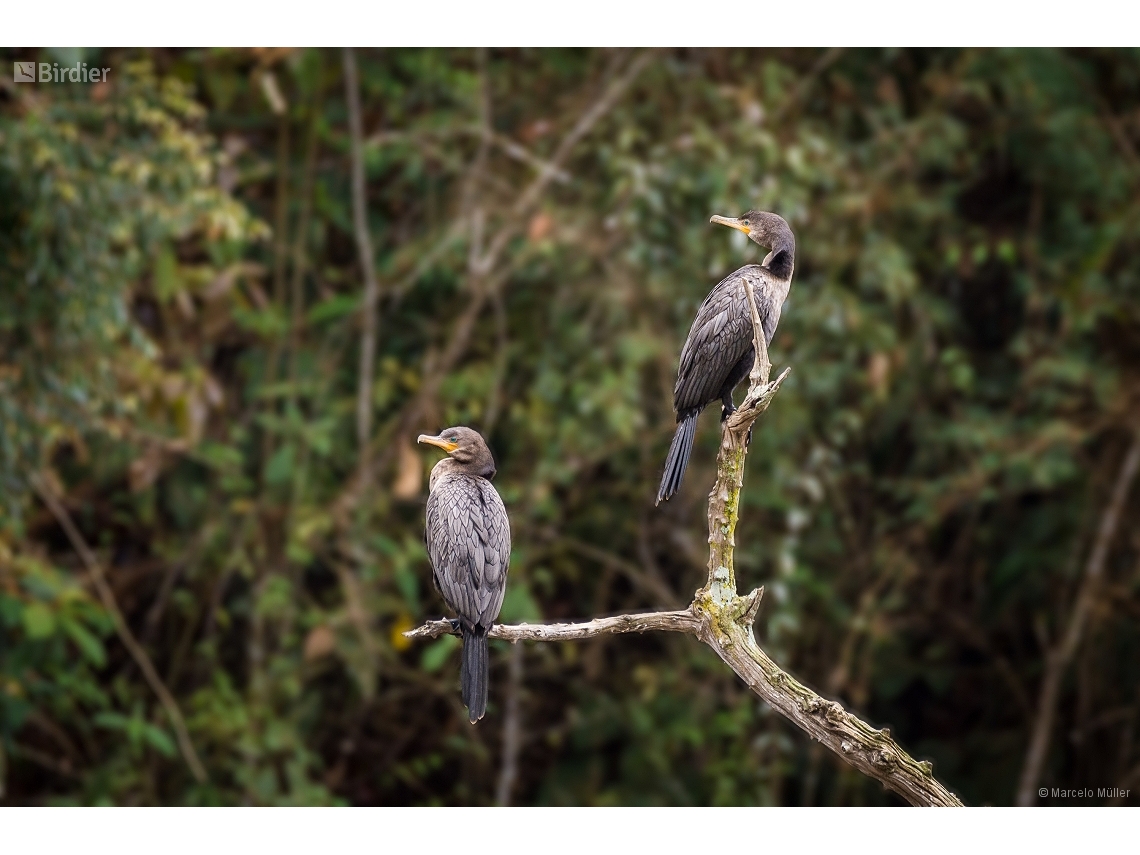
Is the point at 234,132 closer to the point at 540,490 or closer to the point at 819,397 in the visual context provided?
the point at 540,490

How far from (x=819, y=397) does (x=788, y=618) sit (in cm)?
96

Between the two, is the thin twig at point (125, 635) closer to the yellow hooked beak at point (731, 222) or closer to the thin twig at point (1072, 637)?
the thin twig at point (1072, 637)

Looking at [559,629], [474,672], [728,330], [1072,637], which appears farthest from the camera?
[1072,637]

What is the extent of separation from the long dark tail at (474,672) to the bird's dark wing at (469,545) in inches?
0.9

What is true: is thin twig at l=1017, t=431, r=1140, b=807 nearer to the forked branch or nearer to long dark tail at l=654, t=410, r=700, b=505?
the forked branch

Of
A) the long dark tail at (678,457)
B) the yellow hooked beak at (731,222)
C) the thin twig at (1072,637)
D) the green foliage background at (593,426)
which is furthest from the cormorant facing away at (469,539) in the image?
the thin twig at (1072,637)

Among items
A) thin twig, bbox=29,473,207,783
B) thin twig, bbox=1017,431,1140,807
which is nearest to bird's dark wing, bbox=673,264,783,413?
thin twig, bbox=29,473,207,783

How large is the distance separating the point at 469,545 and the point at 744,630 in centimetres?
31

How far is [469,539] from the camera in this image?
4.37 ft

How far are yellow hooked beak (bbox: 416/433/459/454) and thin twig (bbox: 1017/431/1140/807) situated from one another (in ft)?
15.7

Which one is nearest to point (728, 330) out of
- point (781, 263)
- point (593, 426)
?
point (781, 263)

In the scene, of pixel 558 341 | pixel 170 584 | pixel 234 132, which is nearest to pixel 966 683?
pixel 558 341

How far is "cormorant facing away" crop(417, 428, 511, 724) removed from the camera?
1.16 m

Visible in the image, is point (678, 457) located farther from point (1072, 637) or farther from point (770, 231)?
point (1072, 637)
